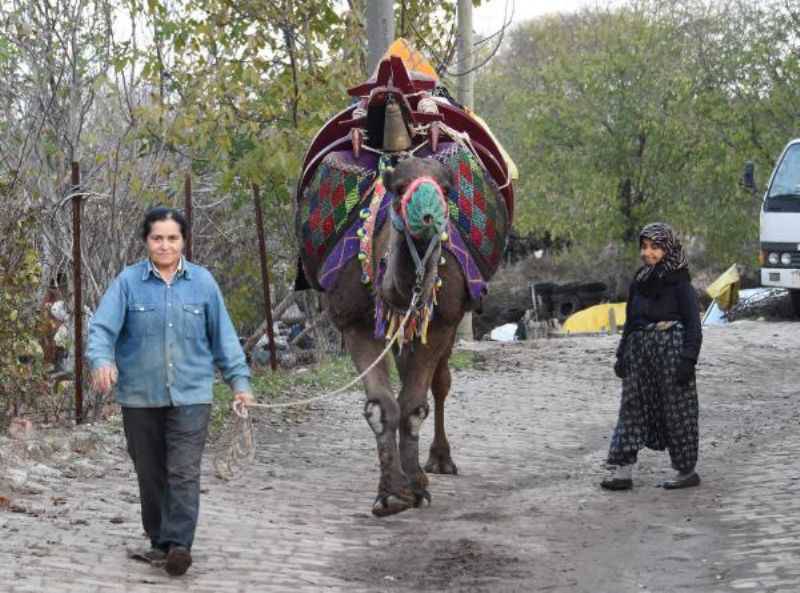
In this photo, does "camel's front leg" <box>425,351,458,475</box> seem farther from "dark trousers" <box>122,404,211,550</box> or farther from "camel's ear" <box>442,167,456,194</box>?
"dark trousers" <box>122,404,211,550</box>

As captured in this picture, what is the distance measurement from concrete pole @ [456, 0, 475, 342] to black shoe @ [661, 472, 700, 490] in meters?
7.10

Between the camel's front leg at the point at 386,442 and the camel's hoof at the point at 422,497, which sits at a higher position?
the camel's front leg at the point at 386,442

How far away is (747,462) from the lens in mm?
10586

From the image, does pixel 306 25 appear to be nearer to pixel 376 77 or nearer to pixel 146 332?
pixel 376 77

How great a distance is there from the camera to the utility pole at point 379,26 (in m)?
12.9

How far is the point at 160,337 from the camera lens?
6.89m

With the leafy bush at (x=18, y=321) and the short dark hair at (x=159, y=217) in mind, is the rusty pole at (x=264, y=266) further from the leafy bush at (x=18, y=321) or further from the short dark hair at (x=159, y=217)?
the short dark hair at (x=159, y=217)

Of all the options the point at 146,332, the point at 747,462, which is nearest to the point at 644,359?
the point at 747,462

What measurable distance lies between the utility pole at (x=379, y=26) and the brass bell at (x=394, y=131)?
4.04 metres

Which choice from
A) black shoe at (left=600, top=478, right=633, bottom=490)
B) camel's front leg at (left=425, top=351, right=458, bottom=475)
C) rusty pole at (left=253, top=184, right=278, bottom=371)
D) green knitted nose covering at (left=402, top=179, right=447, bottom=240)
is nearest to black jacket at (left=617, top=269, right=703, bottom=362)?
black shoe at (left=600, top=478, right=633, bottom=490)

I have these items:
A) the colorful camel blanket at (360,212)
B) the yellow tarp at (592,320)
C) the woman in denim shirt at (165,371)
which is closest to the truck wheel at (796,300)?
the yellow tarp at (592,320)

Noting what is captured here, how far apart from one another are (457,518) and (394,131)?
224cm

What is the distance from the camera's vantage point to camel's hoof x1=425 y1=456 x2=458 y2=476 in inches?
403

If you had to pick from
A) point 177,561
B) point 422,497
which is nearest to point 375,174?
point 422,497
